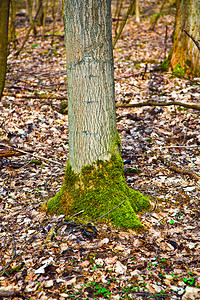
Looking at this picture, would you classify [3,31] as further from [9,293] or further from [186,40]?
[186,40]

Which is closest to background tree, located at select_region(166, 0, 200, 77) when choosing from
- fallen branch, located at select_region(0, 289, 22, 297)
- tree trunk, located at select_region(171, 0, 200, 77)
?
tree trunk, located at select_region(171, 0, 200, 77)

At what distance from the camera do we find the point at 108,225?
279 centimetres

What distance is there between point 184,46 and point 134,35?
6684 mm

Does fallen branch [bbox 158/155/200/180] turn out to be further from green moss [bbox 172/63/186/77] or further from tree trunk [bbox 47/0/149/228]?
green moss [bbox 172/63/186/77]

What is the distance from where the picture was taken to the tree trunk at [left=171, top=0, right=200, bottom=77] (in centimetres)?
655

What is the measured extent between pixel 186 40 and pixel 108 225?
5776 mm

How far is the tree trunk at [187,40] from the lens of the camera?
655 cm

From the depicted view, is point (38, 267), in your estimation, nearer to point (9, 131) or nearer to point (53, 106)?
point (9, 131)

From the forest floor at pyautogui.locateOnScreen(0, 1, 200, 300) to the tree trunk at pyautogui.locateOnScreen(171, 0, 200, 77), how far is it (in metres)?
0.39

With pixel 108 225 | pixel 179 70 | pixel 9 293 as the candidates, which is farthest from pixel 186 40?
pixel 9 293

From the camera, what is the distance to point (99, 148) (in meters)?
2.81

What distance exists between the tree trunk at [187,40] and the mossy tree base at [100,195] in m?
5.03

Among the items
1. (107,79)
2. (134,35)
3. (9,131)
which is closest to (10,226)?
(107,79)

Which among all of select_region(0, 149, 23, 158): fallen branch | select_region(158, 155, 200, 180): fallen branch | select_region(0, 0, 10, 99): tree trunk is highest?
select_region(0, 0, 10, 99): tree trunk
